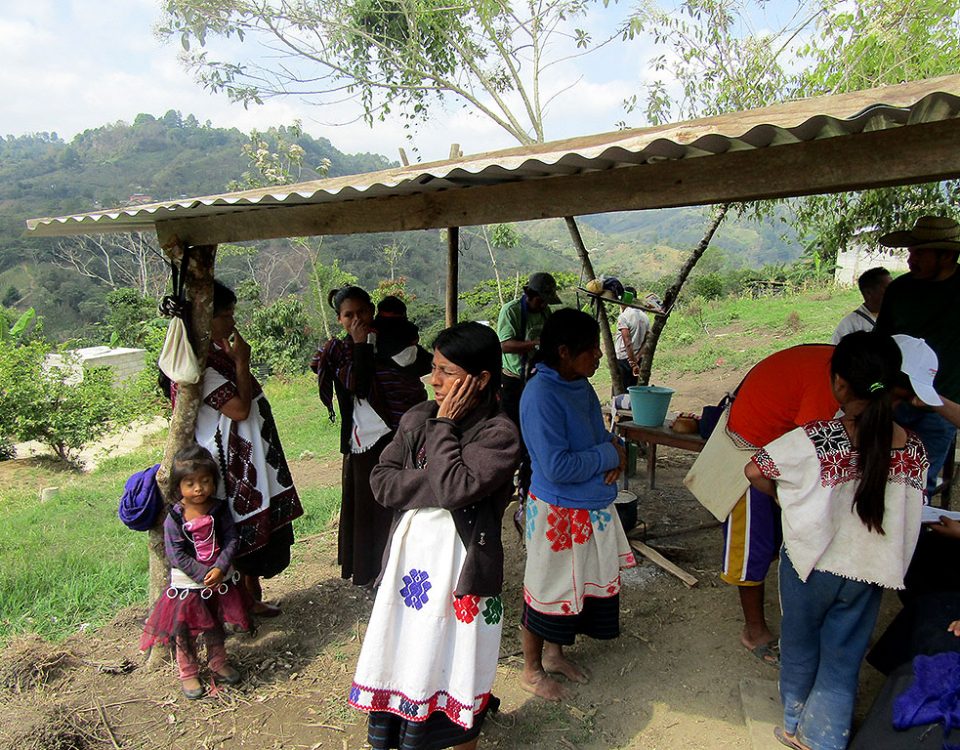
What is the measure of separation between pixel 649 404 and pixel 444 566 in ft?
8.65

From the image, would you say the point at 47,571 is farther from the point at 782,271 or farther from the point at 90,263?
the point at 90,263

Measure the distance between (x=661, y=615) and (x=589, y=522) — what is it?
1.26 metres

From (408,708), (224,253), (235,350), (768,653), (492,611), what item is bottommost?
(768,653)

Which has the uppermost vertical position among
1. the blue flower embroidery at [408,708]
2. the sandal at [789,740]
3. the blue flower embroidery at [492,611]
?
the blue flower embroidery at [492,611]

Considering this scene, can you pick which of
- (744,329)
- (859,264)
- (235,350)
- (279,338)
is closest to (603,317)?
(235,350)

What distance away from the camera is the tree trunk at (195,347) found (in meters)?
2.89

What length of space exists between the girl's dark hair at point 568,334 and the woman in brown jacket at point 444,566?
43 centimetres

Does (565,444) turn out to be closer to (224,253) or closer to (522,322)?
(522,322)

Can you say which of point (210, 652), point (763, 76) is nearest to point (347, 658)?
point (210, 652)

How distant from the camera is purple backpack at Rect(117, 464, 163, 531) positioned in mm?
2920

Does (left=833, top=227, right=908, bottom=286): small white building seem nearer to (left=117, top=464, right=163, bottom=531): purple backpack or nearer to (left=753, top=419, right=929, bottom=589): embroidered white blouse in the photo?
(left=753, top=419, right=929, bottom=589): embroidered white blouse

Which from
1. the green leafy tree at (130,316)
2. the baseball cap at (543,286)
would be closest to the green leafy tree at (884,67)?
the baseball cap at (543,286)

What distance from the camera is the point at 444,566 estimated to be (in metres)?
1.95

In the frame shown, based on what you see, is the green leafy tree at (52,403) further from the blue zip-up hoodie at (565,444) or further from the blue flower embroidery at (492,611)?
the blue flower embroidery at (492,611)
